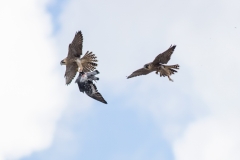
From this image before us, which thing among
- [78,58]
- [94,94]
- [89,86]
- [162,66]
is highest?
[78,58]

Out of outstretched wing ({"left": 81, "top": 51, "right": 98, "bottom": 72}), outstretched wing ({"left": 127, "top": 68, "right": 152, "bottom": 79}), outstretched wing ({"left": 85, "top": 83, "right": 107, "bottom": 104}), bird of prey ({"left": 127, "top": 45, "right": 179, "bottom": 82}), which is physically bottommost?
outstretched wing ({"left": 85, "top": 83, "right": 107, "bottom": 104})

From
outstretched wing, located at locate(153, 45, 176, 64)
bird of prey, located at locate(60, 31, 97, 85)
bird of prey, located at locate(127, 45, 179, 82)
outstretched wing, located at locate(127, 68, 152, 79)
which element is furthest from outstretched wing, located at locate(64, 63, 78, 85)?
outstretched wing, located at locate(153, 45, 176, 64)

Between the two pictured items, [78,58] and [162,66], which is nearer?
[162,66]

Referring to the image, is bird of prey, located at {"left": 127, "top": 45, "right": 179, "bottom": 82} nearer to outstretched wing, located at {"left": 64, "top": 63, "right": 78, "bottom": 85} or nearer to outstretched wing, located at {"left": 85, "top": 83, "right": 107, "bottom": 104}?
outstretched wing, located at {"left": 64, "top": 63, "right": 78, "bottom": 85}

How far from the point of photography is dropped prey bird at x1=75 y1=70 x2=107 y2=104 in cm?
1185

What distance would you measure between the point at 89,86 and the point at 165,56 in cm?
909

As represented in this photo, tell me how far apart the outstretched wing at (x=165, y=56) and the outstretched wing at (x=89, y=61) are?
295 cm

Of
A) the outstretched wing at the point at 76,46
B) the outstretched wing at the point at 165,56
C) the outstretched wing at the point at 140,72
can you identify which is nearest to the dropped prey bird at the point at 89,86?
the outstretched wing at the point at 165,56

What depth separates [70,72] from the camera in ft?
76.1

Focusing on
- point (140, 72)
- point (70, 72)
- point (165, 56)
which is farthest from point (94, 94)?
point (70, 72)

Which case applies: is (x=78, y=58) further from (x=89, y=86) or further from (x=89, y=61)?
(x=89, y=86)

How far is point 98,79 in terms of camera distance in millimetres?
13039

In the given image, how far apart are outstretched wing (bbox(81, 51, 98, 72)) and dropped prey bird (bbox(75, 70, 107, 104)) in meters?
9.14
